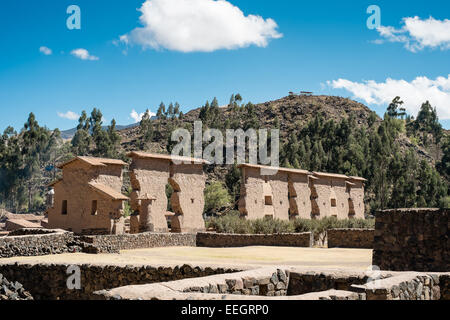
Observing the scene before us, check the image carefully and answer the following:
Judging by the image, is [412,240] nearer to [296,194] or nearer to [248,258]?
[248,258]

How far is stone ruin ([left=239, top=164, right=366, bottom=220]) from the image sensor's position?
37031mm

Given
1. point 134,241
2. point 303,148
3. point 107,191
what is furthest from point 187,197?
point 303,148

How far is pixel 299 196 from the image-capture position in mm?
42188

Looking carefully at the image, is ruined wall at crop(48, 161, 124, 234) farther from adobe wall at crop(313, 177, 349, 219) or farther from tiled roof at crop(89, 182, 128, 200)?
adobe wall at crop(313, 177, 349, 219)

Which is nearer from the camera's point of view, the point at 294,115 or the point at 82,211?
the point at 82,211

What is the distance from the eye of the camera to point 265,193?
1526 inches

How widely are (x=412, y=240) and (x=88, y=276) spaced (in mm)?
8443

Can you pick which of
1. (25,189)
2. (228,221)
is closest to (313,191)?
(228,221)

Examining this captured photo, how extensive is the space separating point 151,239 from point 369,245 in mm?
12731

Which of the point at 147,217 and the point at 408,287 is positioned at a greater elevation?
the point at 147,217

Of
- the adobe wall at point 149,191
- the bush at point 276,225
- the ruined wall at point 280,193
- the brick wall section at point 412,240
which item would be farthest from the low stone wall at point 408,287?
the ruined wall at point 280,193

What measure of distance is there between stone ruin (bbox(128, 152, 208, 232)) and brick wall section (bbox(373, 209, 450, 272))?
20254 mm

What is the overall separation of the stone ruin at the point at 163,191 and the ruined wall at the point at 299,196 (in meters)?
9.20
